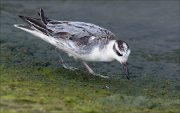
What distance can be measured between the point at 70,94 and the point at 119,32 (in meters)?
8.35

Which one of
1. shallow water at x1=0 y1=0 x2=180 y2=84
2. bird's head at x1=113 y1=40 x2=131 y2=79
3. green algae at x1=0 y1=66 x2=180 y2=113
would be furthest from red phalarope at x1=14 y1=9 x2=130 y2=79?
shallow water at x1=0 y1=0 x2=180 y2=84

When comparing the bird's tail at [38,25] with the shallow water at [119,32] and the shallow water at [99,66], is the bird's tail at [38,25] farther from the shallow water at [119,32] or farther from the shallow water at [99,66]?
the shallow water at [119,32]

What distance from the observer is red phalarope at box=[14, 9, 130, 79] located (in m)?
11.1

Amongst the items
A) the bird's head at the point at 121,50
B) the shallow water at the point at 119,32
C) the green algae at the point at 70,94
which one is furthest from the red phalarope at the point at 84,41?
the shallow water at the point at 119,32

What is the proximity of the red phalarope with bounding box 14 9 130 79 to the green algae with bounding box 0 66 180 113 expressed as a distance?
1.67 ft

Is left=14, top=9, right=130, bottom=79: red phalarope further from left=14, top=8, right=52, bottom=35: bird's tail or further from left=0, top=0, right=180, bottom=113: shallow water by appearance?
left=0, top=0, right=180, bottom=113: shallow water

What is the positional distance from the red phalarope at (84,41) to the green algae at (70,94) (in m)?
0.51

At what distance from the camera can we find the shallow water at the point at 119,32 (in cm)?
1369

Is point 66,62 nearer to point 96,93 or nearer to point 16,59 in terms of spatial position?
point 16,59

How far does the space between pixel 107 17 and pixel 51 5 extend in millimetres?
2287

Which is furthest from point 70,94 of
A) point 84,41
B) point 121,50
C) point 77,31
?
point 77,31

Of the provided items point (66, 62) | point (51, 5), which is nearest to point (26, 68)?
point (66, 62)

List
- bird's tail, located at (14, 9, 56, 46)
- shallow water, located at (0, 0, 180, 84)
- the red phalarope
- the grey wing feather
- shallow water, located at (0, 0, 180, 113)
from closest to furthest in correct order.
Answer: shallow water, located at (0, 0, 180, 113) → the red phalarope → the grey wing feather → bird's tail, located at (14, 9, 56, 46) → shallow water, located at (0, 0, 180, 84)

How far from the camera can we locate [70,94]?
9.66m
